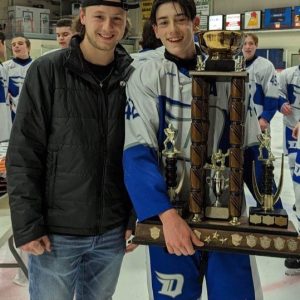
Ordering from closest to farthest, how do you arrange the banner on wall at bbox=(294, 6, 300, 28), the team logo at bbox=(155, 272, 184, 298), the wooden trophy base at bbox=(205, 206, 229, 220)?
the wooden trophy base at bbox=(205, 206, 229, 220)
the team logo at bbox=(155, 272, 184, 298)
the banner on wall at bbox=(294, 6, 300, 28)

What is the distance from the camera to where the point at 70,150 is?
145 centimetres

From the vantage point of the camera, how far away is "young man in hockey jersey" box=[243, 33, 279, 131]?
4.41 m

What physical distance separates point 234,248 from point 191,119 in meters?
0.39

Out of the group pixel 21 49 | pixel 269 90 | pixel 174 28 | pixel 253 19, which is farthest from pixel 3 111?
pixel 253 19

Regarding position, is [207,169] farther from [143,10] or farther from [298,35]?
[143,10]

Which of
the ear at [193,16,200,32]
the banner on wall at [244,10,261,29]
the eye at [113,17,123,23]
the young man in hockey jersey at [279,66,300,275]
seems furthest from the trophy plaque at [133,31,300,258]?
the banner on wall at [244,10,261,29]

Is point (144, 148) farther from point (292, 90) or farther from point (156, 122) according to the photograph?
point (292, 90)

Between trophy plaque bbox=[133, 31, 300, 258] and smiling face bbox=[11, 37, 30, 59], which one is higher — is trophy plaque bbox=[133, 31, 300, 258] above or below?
below

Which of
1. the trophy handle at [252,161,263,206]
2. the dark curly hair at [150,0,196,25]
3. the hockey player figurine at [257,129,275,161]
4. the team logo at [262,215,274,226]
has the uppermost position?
the dark curly hair at [150,0,196,25]

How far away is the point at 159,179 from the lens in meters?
1.43

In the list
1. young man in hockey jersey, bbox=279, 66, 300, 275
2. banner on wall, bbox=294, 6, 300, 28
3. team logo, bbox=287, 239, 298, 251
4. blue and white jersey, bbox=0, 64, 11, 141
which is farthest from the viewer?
banner on wall, bbox=294, 6, 300, 28

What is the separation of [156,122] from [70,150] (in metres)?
0.27

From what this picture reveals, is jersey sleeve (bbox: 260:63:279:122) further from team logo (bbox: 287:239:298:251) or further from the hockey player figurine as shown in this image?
team logo (bbox: 287:239:298:251)

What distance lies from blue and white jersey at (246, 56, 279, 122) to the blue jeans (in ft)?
10.2
